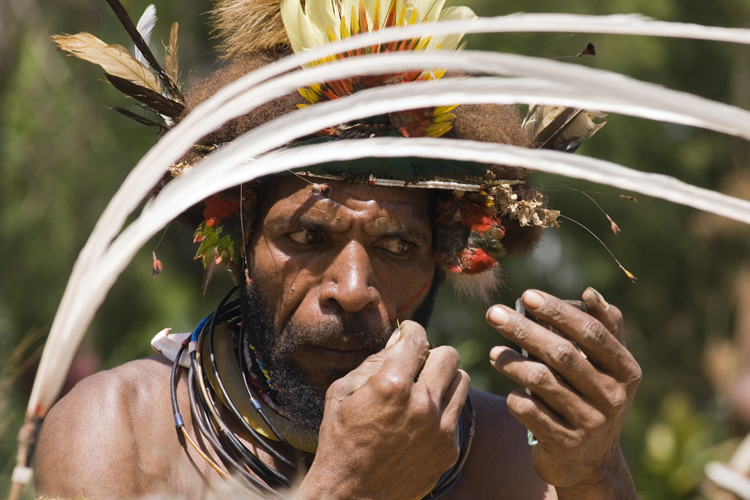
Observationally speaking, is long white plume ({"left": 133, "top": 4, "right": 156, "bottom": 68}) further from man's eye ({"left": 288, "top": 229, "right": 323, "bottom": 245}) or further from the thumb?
the thumb

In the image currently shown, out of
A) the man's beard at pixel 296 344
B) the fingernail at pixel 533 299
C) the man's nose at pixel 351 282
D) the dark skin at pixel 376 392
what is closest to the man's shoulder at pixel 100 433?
the dark skin at pixel 376 392

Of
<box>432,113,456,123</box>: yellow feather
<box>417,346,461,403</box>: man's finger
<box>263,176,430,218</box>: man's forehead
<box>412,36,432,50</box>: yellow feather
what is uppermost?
<box>412,36,432,50</box>: yellow feather

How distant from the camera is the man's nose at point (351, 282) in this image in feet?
8.29

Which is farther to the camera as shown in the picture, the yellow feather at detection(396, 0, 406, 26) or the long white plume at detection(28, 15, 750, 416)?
the yellow feather at detection(396, 0, 406, 26)

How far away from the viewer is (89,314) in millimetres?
1346

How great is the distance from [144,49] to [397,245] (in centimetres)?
121

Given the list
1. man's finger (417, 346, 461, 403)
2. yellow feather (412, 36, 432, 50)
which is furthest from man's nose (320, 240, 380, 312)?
yellow feather (412, 36, 432, 50)

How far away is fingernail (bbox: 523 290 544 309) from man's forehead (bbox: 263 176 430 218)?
73cm

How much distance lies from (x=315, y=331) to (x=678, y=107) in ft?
5.14

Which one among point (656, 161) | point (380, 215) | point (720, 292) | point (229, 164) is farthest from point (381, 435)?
point (720, 292)

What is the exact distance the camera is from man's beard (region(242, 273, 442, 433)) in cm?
258

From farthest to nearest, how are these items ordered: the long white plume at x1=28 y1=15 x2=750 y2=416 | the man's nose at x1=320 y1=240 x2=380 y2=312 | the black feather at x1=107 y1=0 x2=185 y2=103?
1. the black feather at x1=107 y1=0 x2=185 y2=103
2. the man's nose at x1=320 y1=240 x2=380 y2=312
3. the long white plume at x1=28 y1=15 x2=750 y2=416

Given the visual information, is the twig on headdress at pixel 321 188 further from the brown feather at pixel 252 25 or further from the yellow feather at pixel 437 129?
the brown feather at pixel 252 25

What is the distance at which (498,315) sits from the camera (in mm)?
2066
